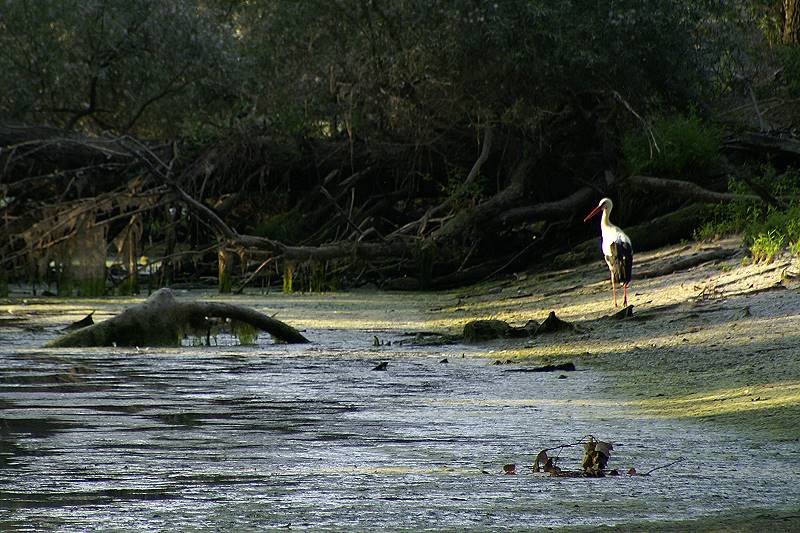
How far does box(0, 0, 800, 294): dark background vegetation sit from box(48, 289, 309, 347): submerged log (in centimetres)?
863

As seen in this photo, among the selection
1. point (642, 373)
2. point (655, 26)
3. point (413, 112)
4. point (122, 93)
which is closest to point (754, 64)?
point (655, 26)

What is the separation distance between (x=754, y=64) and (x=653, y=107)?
255 cm

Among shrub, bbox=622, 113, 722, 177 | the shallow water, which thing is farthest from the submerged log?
shrub, bbox=622, 113, 722, 177

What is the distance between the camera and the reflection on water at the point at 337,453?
20.8 ft

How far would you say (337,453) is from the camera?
8.15 metres

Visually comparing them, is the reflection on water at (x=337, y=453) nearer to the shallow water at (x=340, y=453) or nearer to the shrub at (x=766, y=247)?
the shallow water at (x=340, y=453)

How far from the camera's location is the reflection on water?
6.35m

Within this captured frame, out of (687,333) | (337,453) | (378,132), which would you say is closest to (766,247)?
(687,333)

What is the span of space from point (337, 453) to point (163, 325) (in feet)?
28.5

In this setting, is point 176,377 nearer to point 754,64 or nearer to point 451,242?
point 451,242

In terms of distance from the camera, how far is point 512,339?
1664cm

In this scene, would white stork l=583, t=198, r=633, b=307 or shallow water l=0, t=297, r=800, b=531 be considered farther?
white stork l=583, t=198, r=633, b=307

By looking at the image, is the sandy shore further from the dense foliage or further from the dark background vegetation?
the dense foliage

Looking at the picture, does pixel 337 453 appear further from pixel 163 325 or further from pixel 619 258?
pixel 619 258
